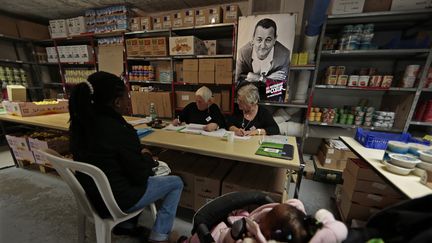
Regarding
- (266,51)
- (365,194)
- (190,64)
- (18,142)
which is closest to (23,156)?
(18,142)

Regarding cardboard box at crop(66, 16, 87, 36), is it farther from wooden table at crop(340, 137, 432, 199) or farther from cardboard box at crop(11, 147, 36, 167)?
wooden table at crop(340, 137, 432, 199)

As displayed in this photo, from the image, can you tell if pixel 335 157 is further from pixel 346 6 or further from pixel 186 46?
pixel 186 46

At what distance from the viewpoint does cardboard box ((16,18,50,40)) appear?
3.54 m

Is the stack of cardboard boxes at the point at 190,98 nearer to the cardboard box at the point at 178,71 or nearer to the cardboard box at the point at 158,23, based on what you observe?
Result: the cardboard box at the point at 178,71

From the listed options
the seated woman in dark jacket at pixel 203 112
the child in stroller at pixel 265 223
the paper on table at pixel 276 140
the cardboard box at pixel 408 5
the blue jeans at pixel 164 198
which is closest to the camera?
→ the child in stroller at pixel 265 223

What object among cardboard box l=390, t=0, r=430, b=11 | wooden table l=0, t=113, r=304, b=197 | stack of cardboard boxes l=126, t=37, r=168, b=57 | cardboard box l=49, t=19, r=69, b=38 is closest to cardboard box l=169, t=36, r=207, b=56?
stack of cardboard boxes l=126, t=37, r=168, b=57

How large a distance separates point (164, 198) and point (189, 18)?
2.60m

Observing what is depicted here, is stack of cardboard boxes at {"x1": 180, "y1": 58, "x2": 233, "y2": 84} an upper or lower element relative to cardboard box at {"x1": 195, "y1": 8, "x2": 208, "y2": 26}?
lower

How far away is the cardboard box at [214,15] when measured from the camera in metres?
2.53

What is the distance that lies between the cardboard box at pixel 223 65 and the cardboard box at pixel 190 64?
338mm

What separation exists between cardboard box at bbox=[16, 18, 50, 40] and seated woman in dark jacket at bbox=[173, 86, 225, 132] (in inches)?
160

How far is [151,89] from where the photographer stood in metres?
3.26

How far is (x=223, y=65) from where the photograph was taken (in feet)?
8.69

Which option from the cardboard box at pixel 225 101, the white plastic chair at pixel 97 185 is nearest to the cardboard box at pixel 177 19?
the cardboard box at pixel 225 101
